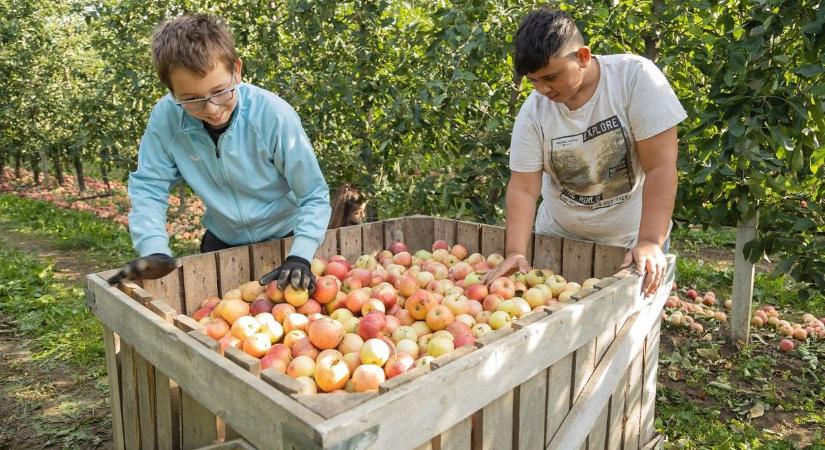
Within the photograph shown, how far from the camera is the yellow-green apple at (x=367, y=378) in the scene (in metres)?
1.51

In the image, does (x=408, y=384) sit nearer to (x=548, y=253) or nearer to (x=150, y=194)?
(x=150, y=194)

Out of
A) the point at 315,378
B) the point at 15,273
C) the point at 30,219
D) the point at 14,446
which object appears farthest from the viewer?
the point at 30,219

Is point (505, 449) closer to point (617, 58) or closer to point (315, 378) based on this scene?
point (315, 378)

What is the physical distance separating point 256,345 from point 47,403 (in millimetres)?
2455

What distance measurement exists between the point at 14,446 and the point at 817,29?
415 centimetres

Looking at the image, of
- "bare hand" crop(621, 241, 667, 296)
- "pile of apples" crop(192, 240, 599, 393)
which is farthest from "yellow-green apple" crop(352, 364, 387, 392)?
"bare hand" crop(621, 241, 667, 296)

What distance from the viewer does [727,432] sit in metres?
3.17

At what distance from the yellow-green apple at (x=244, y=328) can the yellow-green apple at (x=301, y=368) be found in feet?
0.89

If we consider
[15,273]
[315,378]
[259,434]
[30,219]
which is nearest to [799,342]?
[315,378]

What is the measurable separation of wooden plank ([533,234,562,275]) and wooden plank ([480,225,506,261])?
0.64 ft

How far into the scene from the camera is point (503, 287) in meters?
2.26

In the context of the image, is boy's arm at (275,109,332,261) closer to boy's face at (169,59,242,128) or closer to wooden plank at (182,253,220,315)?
boy's face at (169,59,242,128)

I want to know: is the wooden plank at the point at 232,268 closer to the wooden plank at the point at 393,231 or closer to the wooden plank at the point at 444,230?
the wooden plank at the point at 393,231

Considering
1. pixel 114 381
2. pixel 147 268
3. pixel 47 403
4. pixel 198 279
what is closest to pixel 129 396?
pixel 114 381
